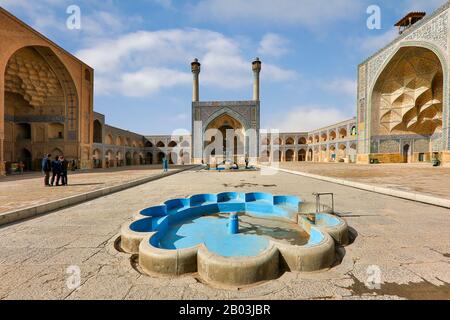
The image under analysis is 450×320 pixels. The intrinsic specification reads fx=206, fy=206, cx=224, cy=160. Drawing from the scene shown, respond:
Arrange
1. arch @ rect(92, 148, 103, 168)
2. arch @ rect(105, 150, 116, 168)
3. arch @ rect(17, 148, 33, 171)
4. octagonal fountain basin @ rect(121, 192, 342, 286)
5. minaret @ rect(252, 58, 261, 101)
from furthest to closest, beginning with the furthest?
1. minaret @ rect(252, 58, 261, 101)
2. arch @ rect(105, 150, 116, 168)
3. arch @ rect(92, 148, 103, 168)
4. arch @ rect(17, 148, 33, 171)
5. octagonal fountain basin @ rect(121, 192, 342, 286)

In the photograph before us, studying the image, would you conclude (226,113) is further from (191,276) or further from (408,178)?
(191,276)

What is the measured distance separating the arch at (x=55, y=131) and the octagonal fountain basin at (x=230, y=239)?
18292 millimetres

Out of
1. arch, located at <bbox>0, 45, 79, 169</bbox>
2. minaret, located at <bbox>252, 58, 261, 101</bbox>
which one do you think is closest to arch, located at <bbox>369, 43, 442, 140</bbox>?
minaret, located at <bbox>252, 58, 261, 101</bbox>

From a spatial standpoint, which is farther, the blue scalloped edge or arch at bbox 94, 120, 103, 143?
arch at bbox 94, 120, 103, 143

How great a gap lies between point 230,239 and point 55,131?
20.7 metres

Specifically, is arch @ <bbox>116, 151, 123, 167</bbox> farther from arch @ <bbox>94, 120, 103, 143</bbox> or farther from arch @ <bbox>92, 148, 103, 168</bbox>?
arch @ <bbox>92, 148, 103, 168</bbox>

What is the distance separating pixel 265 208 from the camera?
497 centimetres

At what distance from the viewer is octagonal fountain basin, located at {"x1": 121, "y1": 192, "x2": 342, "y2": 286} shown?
1.89 metres

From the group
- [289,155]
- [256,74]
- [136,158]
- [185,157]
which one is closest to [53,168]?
[136,158]

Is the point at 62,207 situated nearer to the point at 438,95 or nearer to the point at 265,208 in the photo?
the point at 265,208

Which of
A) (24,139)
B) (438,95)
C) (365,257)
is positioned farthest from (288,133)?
(365,257)

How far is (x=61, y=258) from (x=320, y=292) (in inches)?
105

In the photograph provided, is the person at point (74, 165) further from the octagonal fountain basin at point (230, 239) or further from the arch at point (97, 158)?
the octagonal fountain basin at point (230, 239)

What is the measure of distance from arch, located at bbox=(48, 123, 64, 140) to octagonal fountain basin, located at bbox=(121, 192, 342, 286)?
18.3 meters
